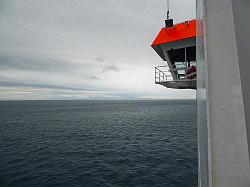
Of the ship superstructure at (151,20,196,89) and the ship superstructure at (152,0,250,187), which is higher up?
the ship superstructure at (151,20,196,89)

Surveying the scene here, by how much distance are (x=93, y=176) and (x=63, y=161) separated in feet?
24.3

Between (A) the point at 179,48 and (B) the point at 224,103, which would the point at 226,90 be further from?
(A) the point at 179,48

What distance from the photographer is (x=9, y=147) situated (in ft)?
103

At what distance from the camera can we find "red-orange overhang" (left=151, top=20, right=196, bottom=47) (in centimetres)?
1065

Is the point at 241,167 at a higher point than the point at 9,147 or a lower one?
higher

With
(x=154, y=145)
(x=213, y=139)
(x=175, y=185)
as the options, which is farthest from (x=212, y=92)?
(x=154, y=145)

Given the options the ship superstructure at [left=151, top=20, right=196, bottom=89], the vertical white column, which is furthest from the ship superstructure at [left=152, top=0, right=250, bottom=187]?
the ship superstructure at [left=151, top=20, right=196, bottom=89]

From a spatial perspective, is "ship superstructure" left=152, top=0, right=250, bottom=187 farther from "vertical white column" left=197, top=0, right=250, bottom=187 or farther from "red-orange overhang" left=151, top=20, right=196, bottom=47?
"red-orange overhang" left=151, top=20, right=196, bottom=47

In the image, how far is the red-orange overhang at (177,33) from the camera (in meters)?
10.6

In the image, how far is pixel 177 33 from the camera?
36.4ft

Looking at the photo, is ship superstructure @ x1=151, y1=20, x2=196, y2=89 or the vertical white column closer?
the vertical white column

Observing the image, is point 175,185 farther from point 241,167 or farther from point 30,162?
point 30,162

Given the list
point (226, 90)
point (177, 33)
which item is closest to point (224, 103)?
point (226, 90)

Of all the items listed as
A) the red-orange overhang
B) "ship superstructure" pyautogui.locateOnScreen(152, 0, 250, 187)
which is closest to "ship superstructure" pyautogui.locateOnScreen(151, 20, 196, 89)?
the red-orange overhang
